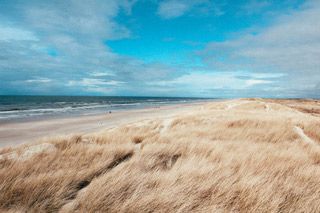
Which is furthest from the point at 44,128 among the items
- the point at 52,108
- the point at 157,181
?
the point at 52,108

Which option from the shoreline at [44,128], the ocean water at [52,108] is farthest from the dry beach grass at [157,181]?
the ocean water at [52,108]

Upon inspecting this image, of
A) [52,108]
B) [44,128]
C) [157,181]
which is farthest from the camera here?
[52,108]

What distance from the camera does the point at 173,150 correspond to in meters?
5.45

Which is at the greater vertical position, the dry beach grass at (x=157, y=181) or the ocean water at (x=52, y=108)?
the dry beach grass at (x=157, y=181)

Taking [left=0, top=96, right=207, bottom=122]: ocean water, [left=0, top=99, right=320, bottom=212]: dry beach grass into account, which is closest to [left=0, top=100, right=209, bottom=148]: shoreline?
[left=0, top=99, right=320, bottom=212]: dry beach grass

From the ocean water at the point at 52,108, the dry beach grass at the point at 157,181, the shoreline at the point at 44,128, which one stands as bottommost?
the shoreline at the point at 44,128

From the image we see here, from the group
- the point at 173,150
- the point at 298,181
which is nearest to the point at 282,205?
the point at 298,181

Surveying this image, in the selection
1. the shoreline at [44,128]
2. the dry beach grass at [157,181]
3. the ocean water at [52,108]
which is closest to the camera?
the dry beach grass at [157,181]

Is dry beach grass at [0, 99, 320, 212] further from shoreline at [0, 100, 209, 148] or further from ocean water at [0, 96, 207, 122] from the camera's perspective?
ocean water at [0, 96, 207, 122]

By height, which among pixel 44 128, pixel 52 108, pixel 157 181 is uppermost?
pixel 157 181

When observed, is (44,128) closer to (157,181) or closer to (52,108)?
(157,181)

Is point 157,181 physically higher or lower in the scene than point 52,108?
higher

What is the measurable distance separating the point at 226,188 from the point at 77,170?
2.67 meters

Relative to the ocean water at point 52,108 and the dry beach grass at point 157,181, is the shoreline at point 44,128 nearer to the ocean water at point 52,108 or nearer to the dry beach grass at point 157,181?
the dry beach grass at point 157,181
